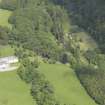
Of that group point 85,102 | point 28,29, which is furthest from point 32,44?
point 85,102

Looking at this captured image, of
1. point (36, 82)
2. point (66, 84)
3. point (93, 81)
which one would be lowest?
point (66, 84)

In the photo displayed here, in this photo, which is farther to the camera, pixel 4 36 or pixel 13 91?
pixel 4 36

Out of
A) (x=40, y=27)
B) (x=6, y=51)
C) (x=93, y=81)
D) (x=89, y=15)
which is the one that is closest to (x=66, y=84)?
(x=93, y=81)

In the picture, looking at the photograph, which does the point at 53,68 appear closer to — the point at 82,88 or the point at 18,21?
the point at 82,88

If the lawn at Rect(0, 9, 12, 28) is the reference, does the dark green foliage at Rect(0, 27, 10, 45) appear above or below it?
below

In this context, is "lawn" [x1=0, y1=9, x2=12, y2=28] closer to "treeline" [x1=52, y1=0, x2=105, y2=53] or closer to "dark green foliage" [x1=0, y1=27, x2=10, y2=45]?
"dark green foliage" [x1=0, y1=27, x2=10, y2=45]

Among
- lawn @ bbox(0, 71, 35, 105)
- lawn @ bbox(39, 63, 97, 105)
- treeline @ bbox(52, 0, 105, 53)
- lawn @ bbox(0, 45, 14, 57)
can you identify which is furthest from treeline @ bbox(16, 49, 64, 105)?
treeline @ bbox(52, 0, 105, 53)

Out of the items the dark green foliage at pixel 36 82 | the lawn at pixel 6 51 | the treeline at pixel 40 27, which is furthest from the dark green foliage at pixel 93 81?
the lawn at pixel 6 51

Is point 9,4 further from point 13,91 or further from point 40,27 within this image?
point 13,91
